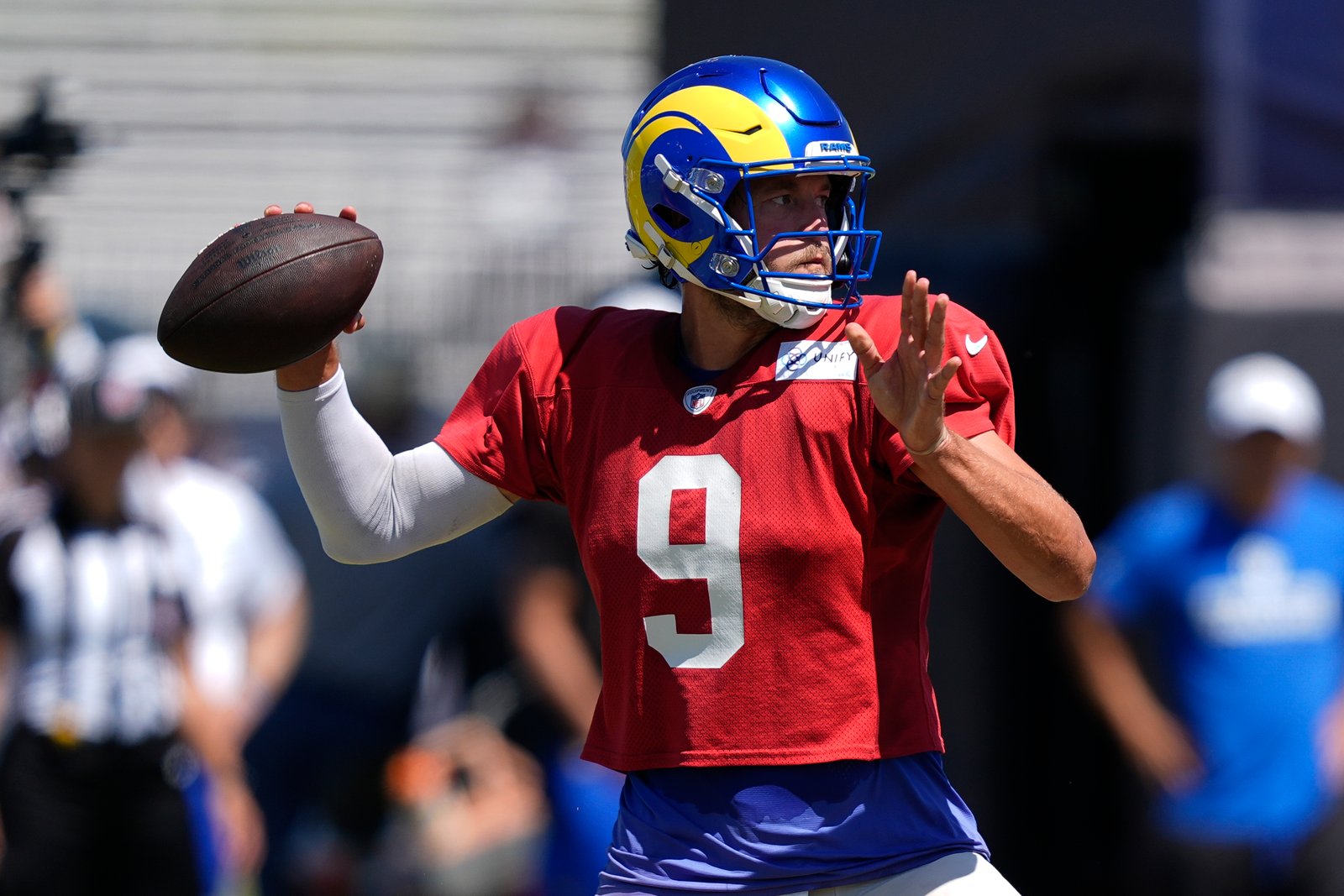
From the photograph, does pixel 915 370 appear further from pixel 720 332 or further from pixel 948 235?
pixel 948 235

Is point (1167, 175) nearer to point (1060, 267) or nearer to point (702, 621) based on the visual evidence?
point (1060, 267)

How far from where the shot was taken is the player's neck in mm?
2270

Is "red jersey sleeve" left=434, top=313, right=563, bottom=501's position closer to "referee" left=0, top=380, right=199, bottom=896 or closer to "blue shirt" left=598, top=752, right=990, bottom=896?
"blue shirt" left=598, top=752, right=990, bottom=896

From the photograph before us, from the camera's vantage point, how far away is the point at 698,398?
222 cm

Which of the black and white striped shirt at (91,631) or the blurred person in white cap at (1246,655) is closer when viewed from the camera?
the black and white striped shirt at (91,631)

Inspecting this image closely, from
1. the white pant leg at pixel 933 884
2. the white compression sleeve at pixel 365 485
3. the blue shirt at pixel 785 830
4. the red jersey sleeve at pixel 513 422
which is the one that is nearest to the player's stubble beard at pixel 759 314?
the red jersey sleeve at pixel 513 422

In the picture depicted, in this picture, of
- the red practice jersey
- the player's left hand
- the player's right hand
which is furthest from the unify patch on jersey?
the player's right hand

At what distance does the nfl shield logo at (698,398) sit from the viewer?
2207mm

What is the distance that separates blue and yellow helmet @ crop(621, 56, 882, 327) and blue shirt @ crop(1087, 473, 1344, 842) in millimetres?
3240

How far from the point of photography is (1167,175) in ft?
20.7

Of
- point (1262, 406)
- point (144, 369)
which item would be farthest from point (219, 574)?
point (1262, 406)

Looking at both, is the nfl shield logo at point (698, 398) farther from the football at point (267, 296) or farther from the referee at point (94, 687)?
the referee at point (94, 687)

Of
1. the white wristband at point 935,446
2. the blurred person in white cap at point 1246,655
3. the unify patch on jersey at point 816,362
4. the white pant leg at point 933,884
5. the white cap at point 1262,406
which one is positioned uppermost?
the unify patch on jersey at point 816,362

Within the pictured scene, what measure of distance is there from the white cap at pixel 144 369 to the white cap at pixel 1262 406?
11.1 ft
